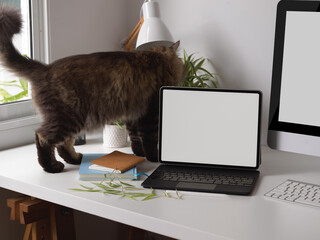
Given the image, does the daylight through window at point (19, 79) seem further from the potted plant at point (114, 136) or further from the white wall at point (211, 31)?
the potted plant at point (114, 136)

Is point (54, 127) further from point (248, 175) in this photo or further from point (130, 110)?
point (248, 175)

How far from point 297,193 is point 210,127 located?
0.32 meters

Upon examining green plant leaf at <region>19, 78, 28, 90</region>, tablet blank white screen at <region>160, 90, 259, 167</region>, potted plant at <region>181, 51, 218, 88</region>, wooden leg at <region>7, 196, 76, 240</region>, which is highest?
potted plant at <region>181, 51, 218, 88</region>

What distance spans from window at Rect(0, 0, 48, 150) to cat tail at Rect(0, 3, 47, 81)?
0.31 meters

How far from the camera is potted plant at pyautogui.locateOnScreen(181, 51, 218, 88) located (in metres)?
1.70

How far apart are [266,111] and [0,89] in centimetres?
99

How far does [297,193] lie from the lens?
1.17m

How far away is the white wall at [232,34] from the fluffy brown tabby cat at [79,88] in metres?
0.44

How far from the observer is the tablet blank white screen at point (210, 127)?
1333mm

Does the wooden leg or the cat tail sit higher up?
the cat tail

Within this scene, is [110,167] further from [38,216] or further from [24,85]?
[24,85]

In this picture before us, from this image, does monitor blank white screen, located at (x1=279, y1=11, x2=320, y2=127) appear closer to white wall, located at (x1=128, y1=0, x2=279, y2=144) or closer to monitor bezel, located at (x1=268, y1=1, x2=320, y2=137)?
monitor bezel, located at (x1=268, y1=1, x2=320, y2=137)

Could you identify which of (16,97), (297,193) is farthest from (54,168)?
(297,193)

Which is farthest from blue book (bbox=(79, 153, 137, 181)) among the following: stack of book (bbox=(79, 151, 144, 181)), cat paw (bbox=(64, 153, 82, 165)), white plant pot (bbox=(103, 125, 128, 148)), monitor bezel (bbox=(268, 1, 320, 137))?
monitor bezel (bbox=(268, 1, 320, 137))
